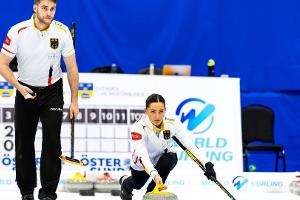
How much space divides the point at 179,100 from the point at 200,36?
7.21ft

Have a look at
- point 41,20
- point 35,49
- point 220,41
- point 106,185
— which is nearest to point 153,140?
point 35,49

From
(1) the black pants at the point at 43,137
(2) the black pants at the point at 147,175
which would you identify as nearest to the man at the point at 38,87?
(1) the black pants at the point at 43,137

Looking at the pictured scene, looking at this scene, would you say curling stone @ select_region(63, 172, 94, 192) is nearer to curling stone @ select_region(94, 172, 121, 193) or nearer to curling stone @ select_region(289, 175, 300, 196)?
curling stone @ select_region(94, 172, 121, 193)

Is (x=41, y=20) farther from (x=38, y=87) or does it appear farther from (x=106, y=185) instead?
(x=106, y=185)

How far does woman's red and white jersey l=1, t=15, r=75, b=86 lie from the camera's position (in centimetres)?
554

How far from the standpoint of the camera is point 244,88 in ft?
35.1

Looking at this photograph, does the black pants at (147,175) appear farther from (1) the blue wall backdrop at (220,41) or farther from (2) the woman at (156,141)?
(1) the blue wall backdrop at (220,41)

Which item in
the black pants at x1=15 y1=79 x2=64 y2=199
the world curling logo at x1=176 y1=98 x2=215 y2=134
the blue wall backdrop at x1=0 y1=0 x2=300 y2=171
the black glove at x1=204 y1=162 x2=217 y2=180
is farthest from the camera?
the blue wall backdrop at x1=0 y1=0 x2=300 y2=171

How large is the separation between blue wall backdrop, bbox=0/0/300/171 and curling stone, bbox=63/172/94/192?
3.17m

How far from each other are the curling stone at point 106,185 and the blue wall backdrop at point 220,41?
127 inches

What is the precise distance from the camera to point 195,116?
8.58 meters

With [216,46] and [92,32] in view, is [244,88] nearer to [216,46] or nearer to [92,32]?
[216,46]

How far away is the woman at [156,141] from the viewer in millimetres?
5965

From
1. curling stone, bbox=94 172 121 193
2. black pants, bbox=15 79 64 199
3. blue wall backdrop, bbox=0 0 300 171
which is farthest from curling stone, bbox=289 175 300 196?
black pants, bbox=15 79 64 199
